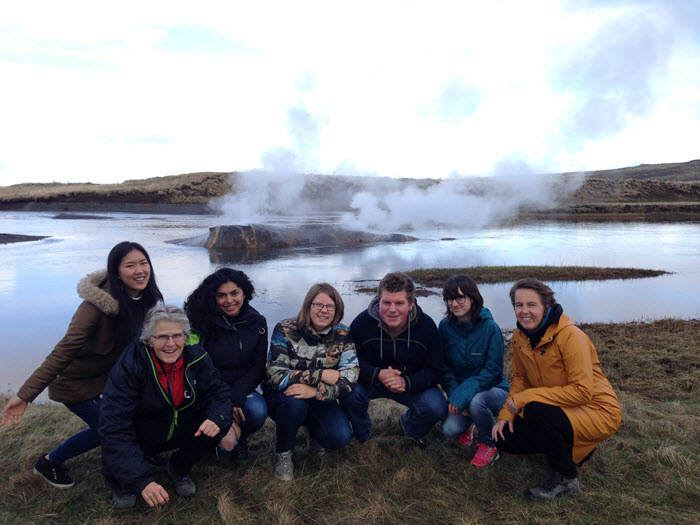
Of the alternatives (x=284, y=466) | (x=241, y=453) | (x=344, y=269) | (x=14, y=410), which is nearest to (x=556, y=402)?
(x=284, y=466)

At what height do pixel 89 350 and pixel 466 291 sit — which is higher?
pixel 466 291

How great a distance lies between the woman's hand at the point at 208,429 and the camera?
3328 mm

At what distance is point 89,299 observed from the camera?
3559 mm

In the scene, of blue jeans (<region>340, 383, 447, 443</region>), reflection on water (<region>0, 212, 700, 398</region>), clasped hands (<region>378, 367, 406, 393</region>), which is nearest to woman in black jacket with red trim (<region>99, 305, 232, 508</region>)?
blue jeans (<region>340, 383, 447, 443</region>)

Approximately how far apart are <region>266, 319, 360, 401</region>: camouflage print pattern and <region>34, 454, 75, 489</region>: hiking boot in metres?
1.56

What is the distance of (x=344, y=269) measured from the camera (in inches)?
656

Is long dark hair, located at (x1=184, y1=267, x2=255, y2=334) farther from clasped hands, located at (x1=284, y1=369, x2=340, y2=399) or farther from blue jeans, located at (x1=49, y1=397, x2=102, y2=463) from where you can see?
blue jeans, located at (x1=49, y1=397, x2=102, y2=463)

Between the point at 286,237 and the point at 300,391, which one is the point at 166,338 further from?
the point at 286,237

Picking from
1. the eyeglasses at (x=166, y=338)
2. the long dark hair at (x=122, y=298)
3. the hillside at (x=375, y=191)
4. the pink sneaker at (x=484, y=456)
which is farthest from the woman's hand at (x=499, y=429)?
the hillside at (x=375, y=191)

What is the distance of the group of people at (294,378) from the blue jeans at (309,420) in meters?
0.01

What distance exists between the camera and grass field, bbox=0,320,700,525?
3154 millimetres

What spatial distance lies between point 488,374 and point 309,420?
60.9 inches

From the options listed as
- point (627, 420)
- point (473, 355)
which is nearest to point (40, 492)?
point (473, 355)

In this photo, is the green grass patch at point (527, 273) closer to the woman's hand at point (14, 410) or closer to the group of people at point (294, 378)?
the group of people at point (294, 378)
